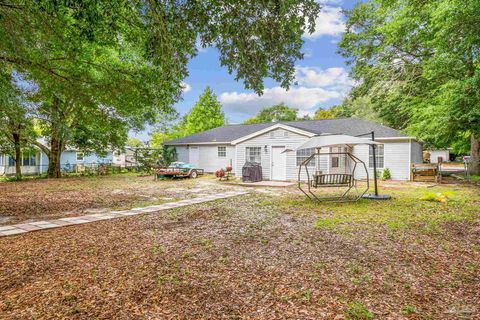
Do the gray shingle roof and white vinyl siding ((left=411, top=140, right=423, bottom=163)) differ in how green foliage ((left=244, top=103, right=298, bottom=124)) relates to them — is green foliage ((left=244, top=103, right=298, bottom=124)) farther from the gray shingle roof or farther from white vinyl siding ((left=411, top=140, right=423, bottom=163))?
white vinyl siding ((left=411, top=140, right=423, bottom=163))

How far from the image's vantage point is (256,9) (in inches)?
194

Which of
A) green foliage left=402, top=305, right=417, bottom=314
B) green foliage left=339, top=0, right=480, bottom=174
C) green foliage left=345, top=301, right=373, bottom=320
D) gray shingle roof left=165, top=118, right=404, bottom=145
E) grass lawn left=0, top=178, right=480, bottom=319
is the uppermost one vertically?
green foliage left=339, top=0, right=480, bottom=174

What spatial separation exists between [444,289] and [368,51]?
1706cm

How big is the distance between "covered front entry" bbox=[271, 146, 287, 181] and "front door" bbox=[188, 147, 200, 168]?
26.0 feet

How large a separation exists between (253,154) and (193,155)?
716cm

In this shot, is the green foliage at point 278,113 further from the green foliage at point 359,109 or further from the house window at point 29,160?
the house window at point 29,160

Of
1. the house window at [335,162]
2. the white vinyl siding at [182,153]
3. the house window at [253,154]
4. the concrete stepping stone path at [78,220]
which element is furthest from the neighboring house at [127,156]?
the concrete stepping stone path at [78,220]

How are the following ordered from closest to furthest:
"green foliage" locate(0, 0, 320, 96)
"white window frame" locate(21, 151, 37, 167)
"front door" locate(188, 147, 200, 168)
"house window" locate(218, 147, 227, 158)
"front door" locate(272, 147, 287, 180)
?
"green foliage" locate(0, 0, 320, 96), "front door" locate(272, 147, 287, 180), "house window" locate(218, 147, 227, 158), "front door" locate(188, 147, 200, 168), "white window frame" locate(21, 151, 37, 167)

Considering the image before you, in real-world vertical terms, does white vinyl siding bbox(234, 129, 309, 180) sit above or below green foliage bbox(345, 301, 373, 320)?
above

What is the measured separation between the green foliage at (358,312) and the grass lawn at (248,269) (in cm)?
1

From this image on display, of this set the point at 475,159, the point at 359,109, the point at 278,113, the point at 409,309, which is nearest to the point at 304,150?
the point at 475,159

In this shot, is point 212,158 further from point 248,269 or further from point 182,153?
point 248,269

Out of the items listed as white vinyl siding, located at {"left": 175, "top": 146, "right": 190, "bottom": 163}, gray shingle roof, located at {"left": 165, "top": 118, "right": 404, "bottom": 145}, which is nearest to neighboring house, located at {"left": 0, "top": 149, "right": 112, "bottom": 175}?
white vinyl siding, located at {"left": 175, "top": 146, "right": 190, "bottom": 163}

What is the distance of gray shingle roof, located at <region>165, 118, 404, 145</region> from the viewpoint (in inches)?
655
